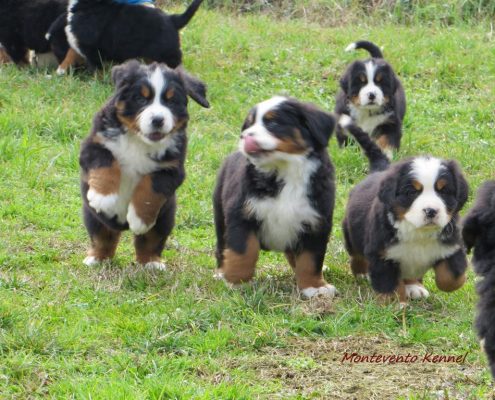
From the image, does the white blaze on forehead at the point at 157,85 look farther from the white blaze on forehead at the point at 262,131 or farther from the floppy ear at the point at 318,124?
the floppy ear at the point at 318,124

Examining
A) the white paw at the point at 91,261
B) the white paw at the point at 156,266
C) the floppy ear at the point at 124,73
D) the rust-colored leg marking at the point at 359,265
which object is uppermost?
the floppy ear at the point at 124,73

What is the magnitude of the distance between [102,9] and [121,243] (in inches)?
165

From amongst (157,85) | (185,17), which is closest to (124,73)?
(157,85)

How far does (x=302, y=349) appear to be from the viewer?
4859 mm

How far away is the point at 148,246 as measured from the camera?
617 centimetres

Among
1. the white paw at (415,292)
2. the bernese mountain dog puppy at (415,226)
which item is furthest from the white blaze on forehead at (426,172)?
the white paw at (415,292)

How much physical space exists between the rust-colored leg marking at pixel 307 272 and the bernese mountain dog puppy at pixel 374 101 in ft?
9.91

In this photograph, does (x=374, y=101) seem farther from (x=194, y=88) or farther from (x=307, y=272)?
(x=307, y=272)

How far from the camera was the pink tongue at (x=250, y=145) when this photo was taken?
5.36 m

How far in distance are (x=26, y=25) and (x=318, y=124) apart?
6003 mm

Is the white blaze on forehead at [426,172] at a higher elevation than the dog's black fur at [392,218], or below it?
higher

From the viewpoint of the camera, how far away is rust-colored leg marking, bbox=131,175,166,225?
18.8ft

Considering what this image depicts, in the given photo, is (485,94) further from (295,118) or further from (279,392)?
(279,392)

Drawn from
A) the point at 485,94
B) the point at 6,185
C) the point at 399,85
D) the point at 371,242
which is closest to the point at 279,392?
the point at 371,242
